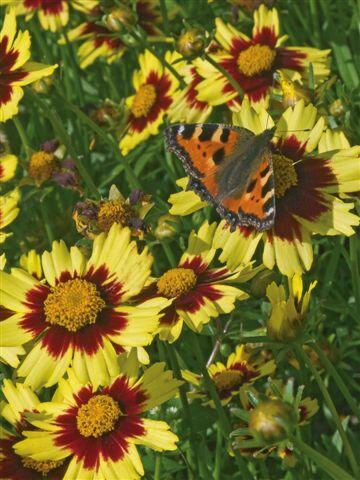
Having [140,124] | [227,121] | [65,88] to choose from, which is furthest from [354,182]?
[65,88]

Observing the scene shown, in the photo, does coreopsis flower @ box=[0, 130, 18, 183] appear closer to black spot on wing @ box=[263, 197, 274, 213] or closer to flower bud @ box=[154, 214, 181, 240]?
flower bud @ box=[154, 214, 181, 240]

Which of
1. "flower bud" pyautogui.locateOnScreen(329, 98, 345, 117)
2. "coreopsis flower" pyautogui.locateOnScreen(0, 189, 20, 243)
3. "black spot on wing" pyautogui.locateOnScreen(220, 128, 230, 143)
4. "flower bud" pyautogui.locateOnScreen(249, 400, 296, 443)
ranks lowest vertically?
"coreopsis flower" pyautogui.locateOnScreen(0, 189, 20, 243)

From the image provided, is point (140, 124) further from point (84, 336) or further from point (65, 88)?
point (84, 336)

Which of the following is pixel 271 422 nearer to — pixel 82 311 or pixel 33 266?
pixel 82 311

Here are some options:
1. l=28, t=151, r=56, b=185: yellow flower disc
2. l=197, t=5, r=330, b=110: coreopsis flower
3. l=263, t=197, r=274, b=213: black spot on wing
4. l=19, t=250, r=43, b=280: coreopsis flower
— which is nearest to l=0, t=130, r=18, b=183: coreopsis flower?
l=28, t=151, r=56, b=185: yellow flower disc

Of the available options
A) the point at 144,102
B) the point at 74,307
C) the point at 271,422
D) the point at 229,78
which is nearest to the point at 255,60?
the point at 229,78

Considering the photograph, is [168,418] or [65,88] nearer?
[168,418]
